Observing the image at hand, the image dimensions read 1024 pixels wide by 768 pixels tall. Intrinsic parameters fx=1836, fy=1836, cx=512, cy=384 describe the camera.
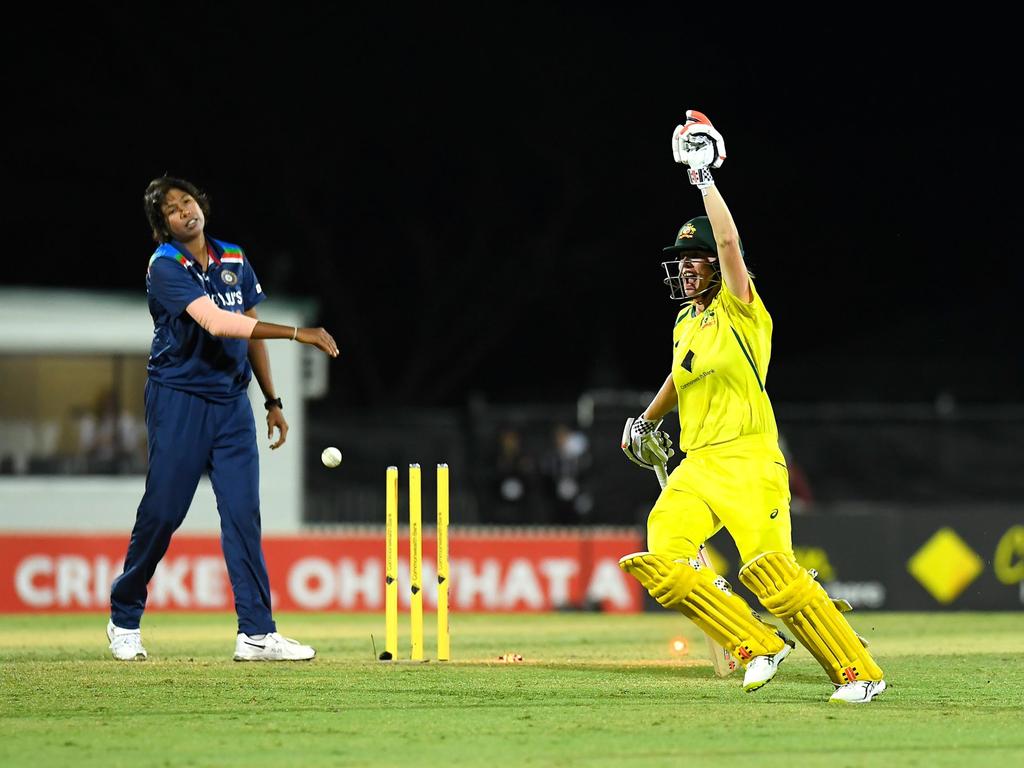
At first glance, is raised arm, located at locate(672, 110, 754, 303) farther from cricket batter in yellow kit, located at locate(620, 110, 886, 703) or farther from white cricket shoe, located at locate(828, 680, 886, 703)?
white cricket shoe, located at locate(828, 680, 886, 703)

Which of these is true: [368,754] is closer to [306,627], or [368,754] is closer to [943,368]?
[306,627]

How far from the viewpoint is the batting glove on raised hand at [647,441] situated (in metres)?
7.87

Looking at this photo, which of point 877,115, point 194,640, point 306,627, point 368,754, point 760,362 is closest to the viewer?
point 368,754

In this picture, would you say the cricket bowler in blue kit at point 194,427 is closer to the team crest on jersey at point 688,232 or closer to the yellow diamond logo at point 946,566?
the team crest on jersey at point 688,232

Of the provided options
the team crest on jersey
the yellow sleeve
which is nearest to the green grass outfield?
the yellow sleeve

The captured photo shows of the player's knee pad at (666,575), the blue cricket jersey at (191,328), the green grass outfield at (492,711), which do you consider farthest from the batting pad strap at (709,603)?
the blue cricket jersey at (191,328)

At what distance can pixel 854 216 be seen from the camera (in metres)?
38.8

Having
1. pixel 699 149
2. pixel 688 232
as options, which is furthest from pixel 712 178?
pixel 688 232

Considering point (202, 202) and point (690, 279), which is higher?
Answer: point (202, 202)

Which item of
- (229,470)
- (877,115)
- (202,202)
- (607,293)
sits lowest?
(229,470)

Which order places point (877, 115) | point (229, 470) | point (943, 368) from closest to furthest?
point (229, 470), point (943, 368), point (877, 115)

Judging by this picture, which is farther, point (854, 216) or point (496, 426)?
point (854, 216)

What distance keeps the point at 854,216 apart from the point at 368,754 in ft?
113

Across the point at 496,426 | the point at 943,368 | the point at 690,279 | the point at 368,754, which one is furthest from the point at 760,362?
the point at 943,368
